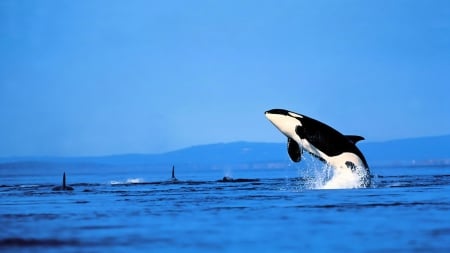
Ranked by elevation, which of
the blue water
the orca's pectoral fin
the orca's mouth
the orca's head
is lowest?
the blue water

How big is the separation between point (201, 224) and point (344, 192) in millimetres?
14738

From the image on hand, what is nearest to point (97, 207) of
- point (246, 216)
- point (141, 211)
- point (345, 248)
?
point (141, 211)

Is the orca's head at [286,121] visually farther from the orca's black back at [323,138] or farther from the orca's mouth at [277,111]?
the orca's black back at [323,138]

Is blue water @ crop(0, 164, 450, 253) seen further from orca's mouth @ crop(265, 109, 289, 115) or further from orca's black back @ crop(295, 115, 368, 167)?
orca's mouth @ crop(265, 109, 289, 115)

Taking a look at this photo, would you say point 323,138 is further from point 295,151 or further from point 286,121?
point 286,121

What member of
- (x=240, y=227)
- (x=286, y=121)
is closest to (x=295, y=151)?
(x=286, y=121)

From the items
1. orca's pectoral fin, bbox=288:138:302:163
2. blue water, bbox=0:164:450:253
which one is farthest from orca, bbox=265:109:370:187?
blue water, bbox=0:164:450:253

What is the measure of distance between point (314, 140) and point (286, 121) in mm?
1414

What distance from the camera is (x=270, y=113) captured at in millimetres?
35531

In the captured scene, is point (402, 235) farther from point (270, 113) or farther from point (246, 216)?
point (270, 113)

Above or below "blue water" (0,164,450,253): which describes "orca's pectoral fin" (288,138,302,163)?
above

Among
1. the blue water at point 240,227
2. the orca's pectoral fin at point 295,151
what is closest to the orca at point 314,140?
the orca's pectoral fin at point 295,151

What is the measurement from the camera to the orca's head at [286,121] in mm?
35219

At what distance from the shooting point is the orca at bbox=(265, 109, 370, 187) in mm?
34938
